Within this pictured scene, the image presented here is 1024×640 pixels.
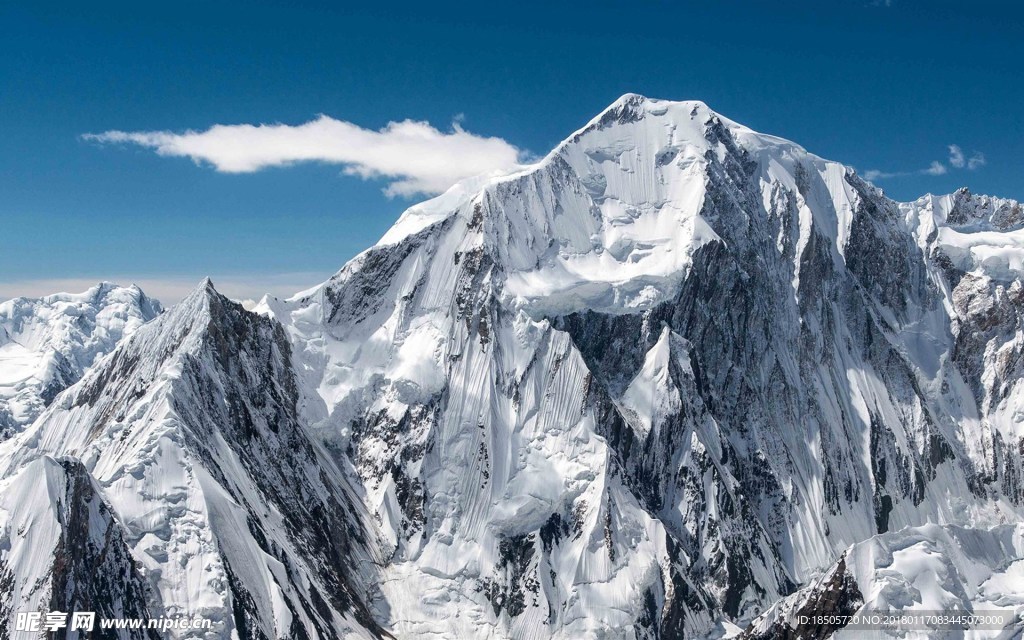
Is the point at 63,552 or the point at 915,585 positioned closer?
the point at 915,585

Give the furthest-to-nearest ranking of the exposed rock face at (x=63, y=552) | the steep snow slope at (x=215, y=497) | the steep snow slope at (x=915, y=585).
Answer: the steep snow slope at (x=215, y=497) < the exposed rock face at (x=63, y=552) < the steep snow slope at (x=915, y=585)

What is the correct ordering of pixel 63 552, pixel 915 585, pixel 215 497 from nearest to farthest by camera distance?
pixel 915 585 < pixel 63 552 < pixel 215 497

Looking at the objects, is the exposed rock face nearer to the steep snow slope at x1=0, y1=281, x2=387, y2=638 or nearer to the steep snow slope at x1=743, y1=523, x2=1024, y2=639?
the steep snow slope at x1=0, y1=281, x2=387, y2=638

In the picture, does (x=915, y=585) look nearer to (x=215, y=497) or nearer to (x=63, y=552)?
(x=215, y=497)

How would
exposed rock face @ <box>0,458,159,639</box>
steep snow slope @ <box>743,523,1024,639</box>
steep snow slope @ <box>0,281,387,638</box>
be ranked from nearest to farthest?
steep snow slope @ <box>743,523,1024,639</box>
exposed rock face @ <box>0,458,159,639</box>
steep snow slope @ <box>0,281,387,638</box>

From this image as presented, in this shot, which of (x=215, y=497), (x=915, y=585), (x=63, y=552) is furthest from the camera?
(x=215, y=497)

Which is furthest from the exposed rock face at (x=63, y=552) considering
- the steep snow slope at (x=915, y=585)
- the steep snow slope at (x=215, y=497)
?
the steep snow slope at (x=915, y=585)

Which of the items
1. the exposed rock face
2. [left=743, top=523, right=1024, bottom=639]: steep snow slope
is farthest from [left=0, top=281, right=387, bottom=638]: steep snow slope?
[left=743, top=523, right=1024, bottom=639]: steep snow slope

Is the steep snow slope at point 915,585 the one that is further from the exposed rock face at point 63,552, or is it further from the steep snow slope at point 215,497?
the exposed rock face at point 63,552

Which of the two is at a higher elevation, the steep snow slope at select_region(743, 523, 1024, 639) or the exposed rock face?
the exposed rock face

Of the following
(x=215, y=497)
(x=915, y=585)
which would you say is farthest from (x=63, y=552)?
(x=915, y=585)
